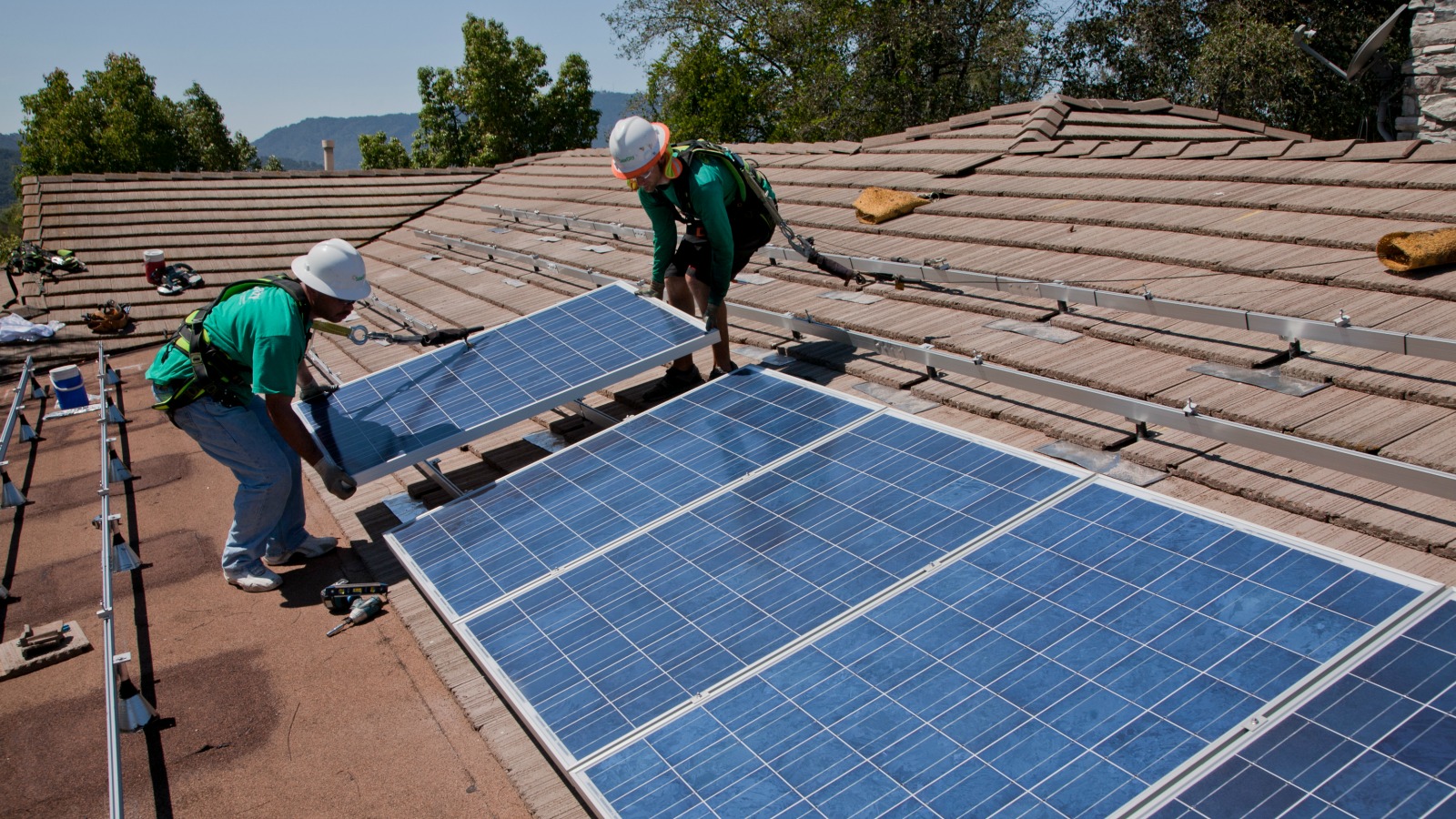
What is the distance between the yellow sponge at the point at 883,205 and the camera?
9.84 meters

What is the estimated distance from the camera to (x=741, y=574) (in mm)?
4199

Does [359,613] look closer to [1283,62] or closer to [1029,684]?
[1029,684]

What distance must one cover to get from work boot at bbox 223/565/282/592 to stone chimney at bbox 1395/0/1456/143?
14412mm

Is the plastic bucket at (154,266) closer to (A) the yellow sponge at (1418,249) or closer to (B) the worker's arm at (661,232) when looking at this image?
(B) the worker's arm at (661,232)

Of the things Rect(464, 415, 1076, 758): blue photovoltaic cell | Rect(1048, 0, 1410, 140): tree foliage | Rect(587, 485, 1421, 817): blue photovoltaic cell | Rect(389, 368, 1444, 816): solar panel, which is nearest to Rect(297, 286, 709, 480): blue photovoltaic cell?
Rect(389, 368, 1444, 816): solar panel

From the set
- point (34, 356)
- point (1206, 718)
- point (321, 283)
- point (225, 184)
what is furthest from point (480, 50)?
point (1206, 718)

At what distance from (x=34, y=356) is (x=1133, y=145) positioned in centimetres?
1321

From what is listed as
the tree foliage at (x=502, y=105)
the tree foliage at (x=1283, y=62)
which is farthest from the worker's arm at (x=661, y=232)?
the tree foliage at (x=502, y=105)

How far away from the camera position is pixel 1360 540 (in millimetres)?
3768

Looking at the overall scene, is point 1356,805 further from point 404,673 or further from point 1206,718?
point 404,673

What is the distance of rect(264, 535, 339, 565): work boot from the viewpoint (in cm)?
622

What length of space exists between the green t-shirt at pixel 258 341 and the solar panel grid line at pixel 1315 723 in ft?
15.5

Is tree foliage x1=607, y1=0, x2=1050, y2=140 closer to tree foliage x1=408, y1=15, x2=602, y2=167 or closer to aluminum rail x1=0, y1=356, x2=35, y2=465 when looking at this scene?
tree foliage x1=408, y1=15, x2=602, y2=167

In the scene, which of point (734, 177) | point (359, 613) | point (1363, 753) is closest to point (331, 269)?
point (359, 613)
